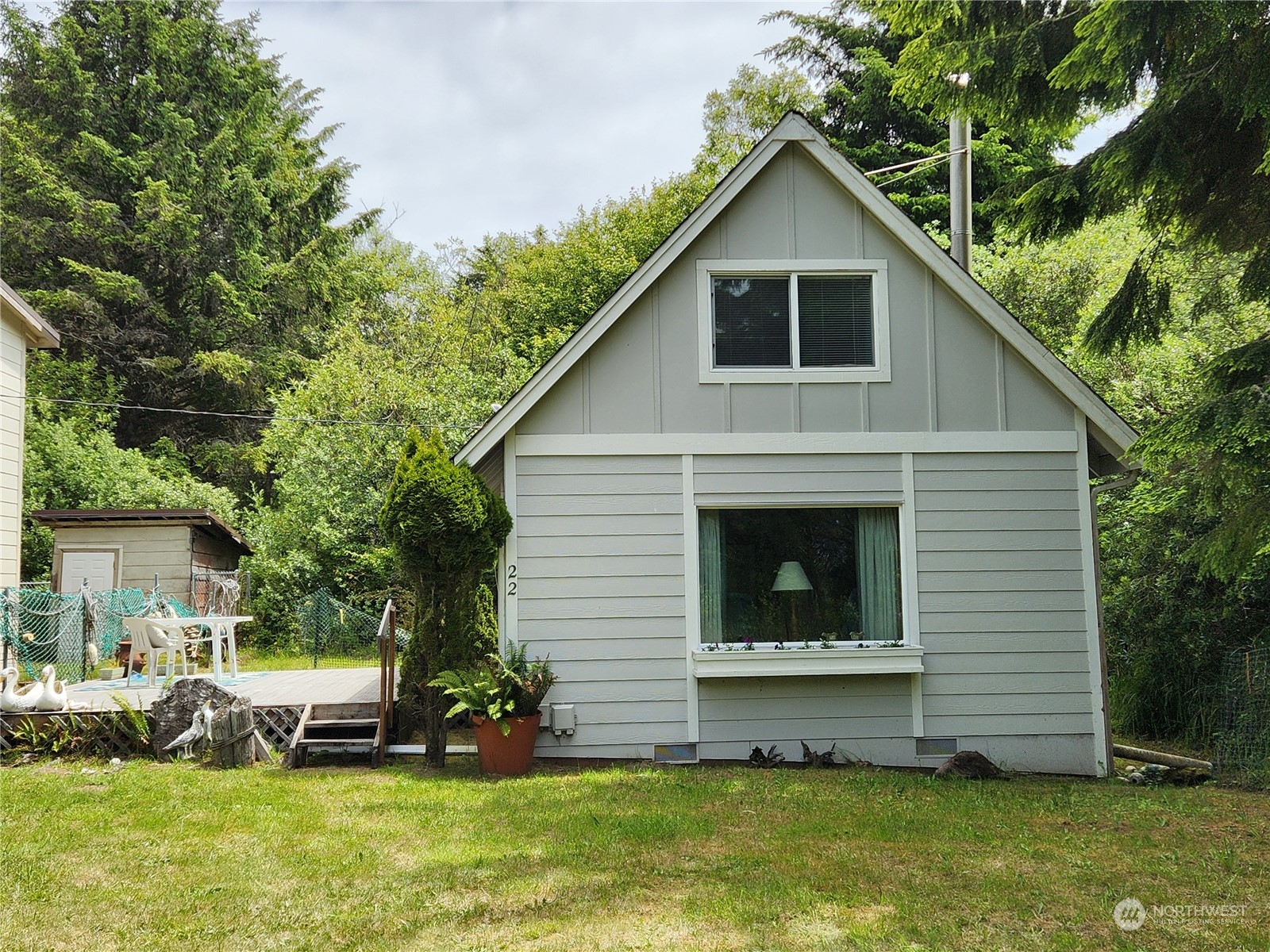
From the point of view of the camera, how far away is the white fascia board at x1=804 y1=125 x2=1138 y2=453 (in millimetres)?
8695

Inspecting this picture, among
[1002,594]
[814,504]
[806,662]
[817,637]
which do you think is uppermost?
[814,504]

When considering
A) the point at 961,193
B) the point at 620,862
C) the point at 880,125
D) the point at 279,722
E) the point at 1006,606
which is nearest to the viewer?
the point at 620,862

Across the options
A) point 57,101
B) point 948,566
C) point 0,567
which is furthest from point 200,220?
point 948,566

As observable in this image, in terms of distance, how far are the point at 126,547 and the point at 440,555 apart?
38.6 ft

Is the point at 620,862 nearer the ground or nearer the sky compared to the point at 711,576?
nearer the ground

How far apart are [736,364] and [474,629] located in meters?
3.42

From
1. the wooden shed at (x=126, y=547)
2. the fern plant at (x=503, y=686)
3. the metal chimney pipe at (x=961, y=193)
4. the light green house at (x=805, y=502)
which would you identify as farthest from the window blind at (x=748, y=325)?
the wooden shed at (x=126, y=547)

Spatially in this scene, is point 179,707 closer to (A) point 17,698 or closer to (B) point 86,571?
(A) point 17,698

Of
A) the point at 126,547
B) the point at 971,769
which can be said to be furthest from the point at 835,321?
the point at 126,547

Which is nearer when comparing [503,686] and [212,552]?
[503,686]

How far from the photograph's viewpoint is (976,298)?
8.73m

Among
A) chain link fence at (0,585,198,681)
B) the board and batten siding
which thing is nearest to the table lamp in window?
the board and batten siding

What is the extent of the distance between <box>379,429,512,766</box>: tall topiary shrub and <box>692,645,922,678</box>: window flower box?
2.08 meters

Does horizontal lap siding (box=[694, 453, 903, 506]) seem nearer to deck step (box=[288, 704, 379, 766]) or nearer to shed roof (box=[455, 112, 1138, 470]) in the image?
shed roof (box=[455, 112, 1138, 470])
